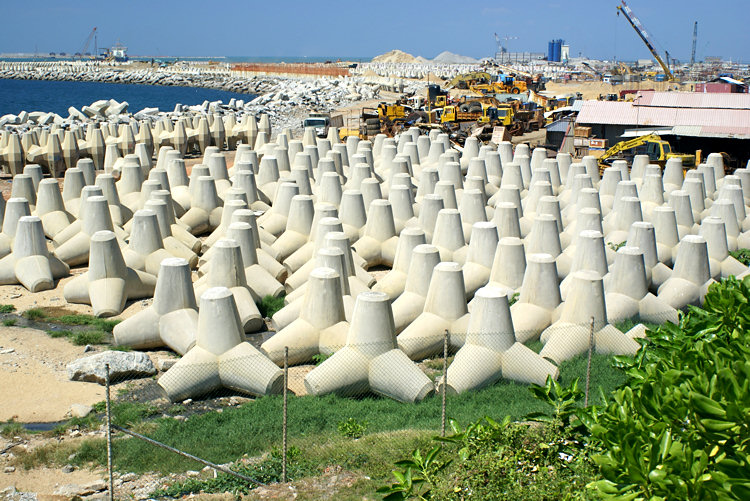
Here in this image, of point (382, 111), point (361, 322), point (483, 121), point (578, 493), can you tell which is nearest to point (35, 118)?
point (382, 111)

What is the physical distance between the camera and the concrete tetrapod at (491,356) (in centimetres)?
978

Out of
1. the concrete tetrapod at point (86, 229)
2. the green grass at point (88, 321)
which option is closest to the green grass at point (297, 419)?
the green grass at point (88, 321)

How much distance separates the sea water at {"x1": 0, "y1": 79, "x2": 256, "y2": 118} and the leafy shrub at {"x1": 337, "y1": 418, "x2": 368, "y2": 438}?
55.8 m

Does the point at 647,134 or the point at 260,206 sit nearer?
the point at 260,206

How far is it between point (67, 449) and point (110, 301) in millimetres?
5247

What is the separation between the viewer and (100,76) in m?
109

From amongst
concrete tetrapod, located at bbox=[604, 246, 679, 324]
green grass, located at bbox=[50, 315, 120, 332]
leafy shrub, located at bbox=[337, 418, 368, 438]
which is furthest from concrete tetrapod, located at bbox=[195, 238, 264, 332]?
concrete tetrapod, located at bbox=[604, 246, 679, 324]

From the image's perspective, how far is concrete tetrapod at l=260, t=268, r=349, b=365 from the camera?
35.4 ft

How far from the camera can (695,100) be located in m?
26.7

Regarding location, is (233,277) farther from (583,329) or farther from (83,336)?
(583,329)

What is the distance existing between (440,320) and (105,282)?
5.78 m

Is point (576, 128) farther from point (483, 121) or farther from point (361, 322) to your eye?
point (361, 322)

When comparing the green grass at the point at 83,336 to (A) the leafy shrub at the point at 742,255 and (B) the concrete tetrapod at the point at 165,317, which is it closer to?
(B) the concrete tetrapod at the point at 165,317

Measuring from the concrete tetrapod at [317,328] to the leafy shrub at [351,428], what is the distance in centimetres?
236
